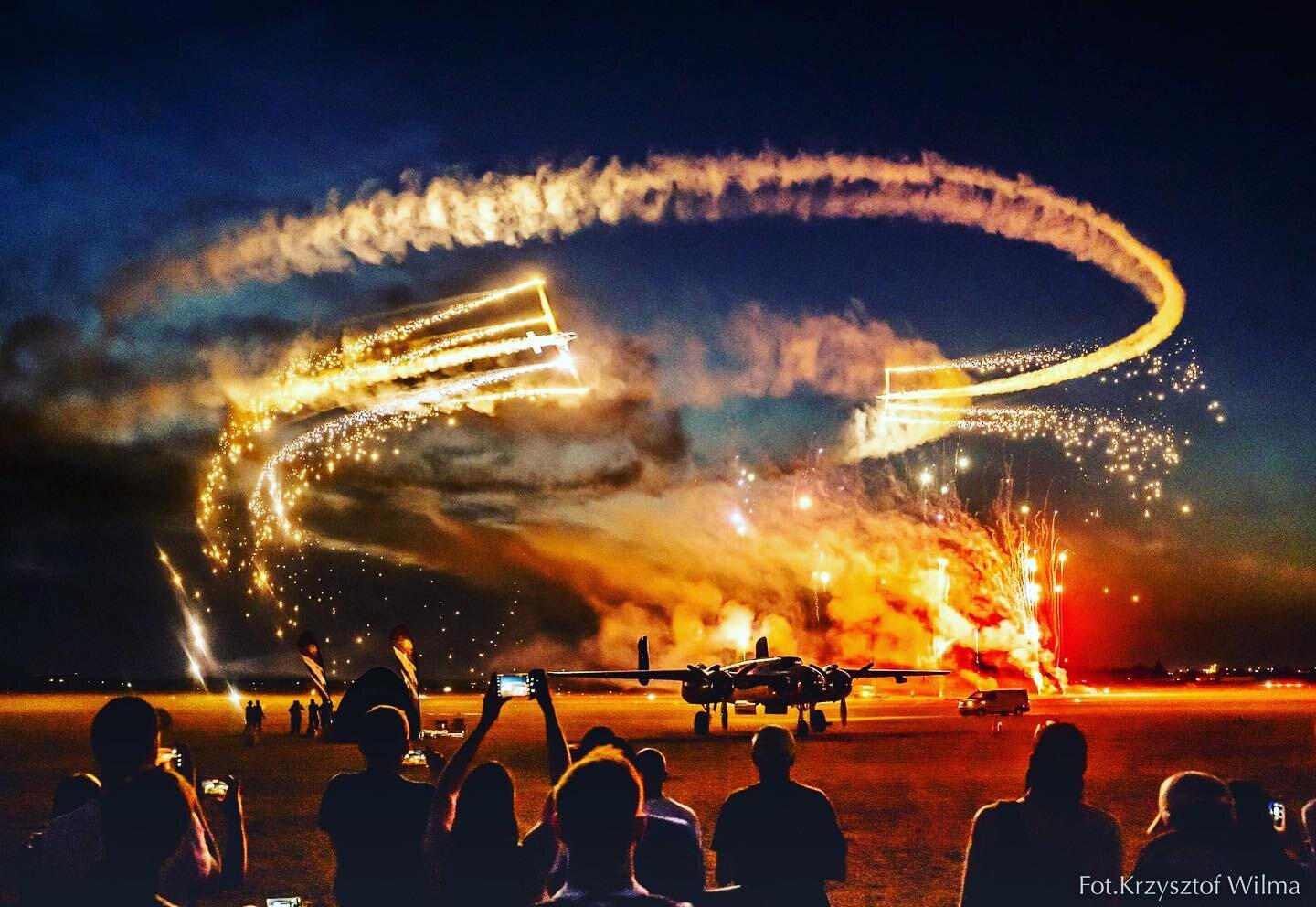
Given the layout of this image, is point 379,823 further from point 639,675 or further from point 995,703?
point 995,703

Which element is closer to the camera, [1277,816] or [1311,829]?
[1277,816]

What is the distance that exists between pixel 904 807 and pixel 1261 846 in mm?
12881

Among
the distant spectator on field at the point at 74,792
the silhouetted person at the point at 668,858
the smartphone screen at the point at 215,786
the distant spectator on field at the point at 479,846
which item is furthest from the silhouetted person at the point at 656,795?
the distant spectator on field at the point at 74,792

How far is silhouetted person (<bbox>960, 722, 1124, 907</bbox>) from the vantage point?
462 centimetres

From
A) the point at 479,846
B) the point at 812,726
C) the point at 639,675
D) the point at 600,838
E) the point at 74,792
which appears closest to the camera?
the point at 600,838

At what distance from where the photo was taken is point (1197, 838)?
4.47 meters

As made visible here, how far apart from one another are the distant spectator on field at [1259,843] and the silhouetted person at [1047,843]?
529mm

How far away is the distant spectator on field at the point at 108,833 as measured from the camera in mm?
4340

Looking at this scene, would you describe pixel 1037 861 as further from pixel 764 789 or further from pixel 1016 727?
pixel 1016 727

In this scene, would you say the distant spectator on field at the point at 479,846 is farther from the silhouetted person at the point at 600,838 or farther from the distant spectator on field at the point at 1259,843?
the distant spectator on field at the point at 1259,843

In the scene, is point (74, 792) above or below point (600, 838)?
below

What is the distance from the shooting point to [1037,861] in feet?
15.2

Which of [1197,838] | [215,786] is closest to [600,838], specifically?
[1197,838]

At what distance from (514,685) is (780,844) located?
200 centimetres
